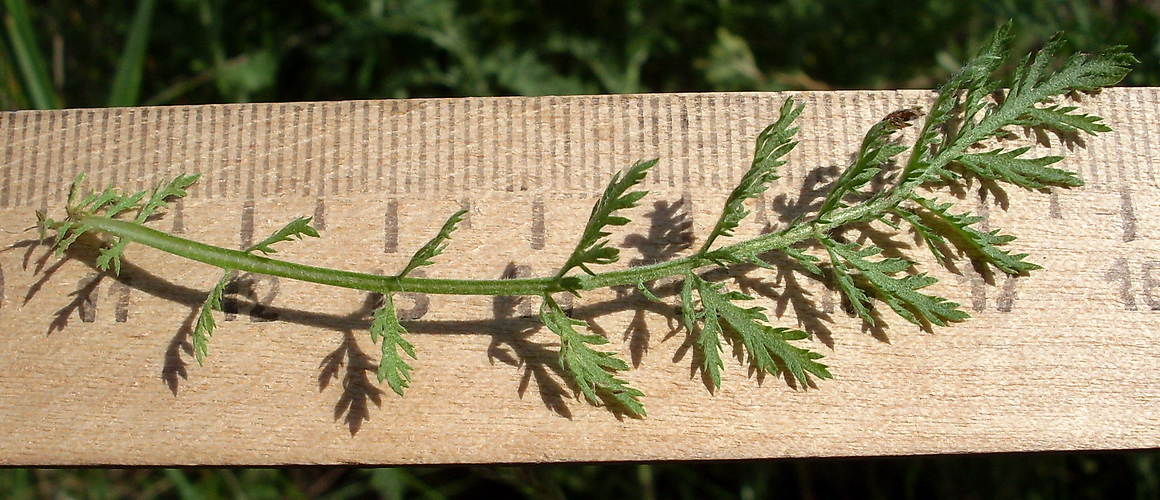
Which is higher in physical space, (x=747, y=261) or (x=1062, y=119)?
(x=1062, y=119)

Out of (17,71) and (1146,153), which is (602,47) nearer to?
(1146,153)

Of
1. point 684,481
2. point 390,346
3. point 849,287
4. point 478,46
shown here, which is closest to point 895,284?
point 849,287

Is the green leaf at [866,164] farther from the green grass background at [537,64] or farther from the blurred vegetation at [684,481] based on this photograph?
the blurred vegetation at [684,481]

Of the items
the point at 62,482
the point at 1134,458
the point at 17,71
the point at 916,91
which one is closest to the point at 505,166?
the point at 916,91

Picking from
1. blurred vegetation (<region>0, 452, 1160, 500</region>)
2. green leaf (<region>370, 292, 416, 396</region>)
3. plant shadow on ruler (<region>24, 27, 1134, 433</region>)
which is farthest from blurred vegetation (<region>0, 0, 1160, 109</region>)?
blurred vegetation (<region>0, 452, 1160, 500</region>)

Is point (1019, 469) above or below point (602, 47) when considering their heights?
below

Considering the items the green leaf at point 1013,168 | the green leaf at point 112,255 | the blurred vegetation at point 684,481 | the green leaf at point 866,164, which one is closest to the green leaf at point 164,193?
the green leaf at point 112,255

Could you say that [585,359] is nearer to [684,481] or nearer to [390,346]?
[390,346]
